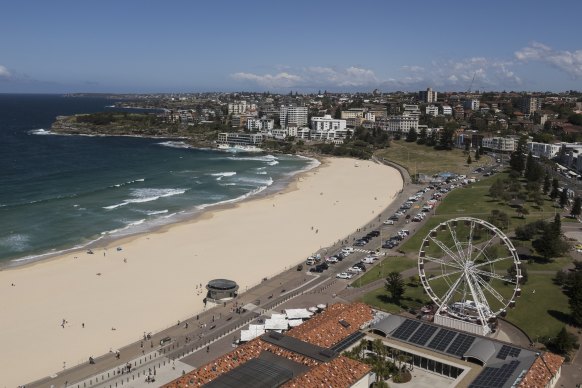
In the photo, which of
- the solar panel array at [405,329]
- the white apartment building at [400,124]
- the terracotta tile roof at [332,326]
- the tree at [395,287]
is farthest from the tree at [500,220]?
the white apartment building at [400,124]

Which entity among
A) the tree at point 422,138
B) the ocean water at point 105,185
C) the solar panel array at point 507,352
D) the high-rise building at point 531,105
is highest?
the high-rise building at point 531,105

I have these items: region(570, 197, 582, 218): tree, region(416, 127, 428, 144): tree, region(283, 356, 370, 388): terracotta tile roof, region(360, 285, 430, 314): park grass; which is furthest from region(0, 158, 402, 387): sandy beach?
region(416, 127, 428, 144): tree

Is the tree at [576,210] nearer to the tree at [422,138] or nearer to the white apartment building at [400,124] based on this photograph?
the tree at [422,138]

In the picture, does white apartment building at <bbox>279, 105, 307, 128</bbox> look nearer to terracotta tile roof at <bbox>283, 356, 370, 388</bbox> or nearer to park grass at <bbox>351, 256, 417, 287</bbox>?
park grass at <bbox>351, 256, 417, 287</bbox>

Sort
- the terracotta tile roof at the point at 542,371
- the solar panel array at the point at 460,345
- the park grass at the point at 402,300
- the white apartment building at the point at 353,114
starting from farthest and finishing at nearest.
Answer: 1. the white apartment building at the point at 353,114
2. the park grass at the point at 402,300
3. the solar panel array at the point at 460,345
4. the terracotta tile roof at the point at 542,371

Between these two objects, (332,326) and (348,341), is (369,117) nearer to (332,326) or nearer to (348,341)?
(332,326)

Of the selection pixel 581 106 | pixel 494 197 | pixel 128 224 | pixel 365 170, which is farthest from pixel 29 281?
pixel 581 106
